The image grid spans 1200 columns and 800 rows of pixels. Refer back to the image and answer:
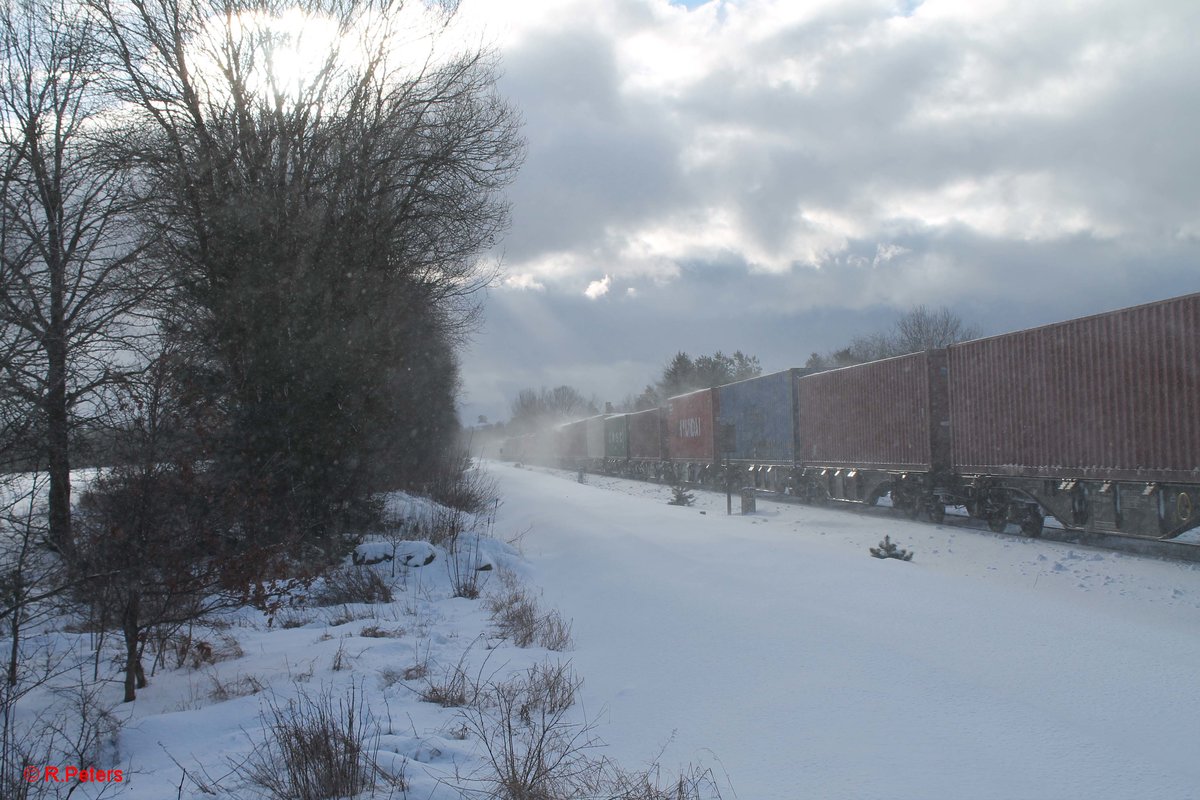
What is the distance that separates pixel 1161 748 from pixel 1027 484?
11.8 meters

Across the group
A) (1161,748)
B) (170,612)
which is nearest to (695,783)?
(1161,748)

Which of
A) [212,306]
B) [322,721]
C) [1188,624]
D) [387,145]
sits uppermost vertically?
[387,145]

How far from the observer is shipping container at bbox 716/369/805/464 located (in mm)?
24844

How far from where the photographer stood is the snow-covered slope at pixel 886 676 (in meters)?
3.66

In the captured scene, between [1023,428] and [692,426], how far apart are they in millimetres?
19210

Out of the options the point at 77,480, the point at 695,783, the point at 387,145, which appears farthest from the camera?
the point at 387,145

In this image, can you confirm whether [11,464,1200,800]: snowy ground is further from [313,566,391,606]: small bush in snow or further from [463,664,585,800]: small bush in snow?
[313,566,391,606]: small bush in snow

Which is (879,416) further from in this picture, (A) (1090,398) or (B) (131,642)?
(B) (131,642)

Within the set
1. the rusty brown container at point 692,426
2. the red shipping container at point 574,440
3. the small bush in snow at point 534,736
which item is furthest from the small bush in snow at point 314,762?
the red shipping container at point 574,440

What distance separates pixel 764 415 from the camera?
2678 centimetres

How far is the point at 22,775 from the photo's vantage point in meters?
3.59

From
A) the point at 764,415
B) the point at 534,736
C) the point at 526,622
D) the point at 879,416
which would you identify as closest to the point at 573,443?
the point at 764,415

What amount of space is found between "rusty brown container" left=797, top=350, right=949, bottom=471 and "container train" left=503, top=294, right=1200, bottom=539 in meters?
0.03

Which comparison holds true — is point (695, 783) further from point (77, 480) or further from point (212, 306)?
point (212, 306)
